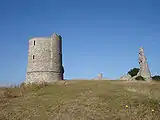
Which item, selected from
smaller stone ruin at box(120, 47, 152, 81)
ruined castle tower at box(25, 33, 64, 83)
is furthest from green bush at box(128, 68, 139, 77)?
ruined castle tower at box(25, 33, 64, 83)

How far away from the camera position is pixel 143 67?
1724 inches

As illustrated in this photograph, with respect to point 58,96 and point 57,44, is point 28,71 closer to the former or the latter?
point 57,44

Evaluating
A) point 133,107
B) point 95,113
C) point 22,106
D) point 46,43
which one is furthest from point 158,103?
point 46,43

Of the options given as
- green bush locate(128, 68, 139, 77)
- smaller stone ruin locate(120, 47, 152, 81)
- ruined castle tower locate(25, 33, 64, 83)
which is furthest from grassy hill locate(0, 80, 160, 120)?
green bush locate(128, 68, 139, 77)

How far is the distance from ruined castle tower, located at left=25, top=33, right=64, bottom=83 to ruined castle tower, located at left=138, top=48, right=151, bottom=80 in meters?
16.5

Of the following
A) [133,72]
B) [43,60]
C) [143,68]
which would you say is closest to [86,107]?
[43,60]

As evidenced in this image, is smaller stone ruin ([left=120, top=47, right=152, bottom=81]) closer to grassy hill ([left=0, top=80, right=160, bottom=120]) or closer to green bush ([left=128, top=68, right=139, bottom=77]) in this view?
green bush ([left=128, top=68, right=139, bottom=77])

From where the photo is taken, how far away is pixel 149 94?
69.6ft

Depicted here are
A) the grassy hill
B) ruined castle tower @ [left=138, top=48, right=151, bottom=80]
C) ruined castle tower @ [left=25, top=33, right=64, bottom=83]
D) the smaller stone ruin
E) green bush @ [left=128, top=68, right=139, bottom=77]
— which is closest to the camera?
the grassy hill

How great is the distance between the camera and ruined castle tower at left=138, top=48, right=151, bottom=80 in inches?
1675

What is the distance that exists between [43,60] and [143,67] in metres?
19.6

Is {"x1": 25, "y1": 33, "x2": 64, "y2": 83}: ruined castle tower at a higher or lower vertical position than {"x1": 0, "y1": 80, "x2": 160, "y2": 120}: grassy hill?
higher

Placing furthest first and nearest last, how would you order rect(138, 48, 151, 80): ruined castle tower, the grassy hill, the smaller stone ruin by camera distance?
1. rect(138, 48, 151, 80): ruined castle tower
2. the smaller stone ruin
3. the grassy hill

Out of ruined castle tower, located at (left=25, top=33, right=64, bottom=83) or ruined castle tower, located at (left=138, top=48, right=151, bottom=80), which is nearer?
ruined castle tower, located at (left=25, top=33, right=64, bottom=83)
